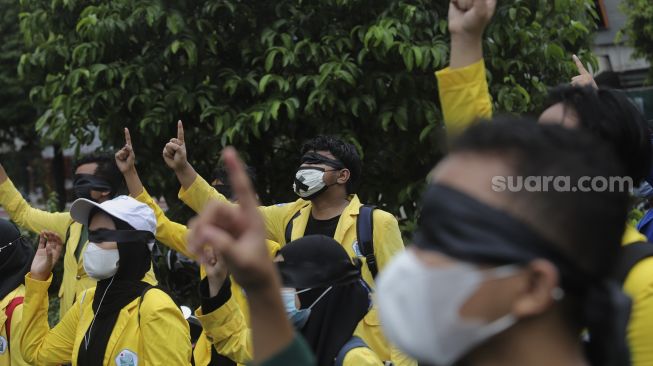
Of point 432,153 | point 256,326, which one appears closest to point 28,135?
point 432,153

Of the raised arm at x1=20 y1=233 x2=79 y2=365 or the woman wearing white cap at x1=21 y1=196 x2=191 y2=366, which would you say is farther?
the raised arm at x1=20 y1=233 x2=79 y2=365

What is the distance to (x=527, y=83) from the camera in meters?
6.70

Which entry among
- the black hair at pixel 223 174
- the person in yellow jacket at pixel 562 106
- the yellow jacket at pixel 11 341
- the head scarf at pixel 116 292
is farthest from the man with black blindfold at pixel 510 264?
the black hair at pixel 223 174

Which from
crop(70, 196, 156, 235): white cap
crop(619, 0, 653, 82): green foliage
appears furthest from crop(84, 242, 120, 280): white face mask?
crop(619, 0, 653, 82): green foliage

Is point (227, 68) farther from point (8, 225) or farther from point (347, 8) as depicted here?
point (8, 225)

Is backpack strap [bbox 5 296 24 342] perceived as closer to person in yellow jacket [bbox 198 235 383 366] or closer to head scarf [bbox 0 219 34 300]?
head scarf [bbox 0 219 34 300]

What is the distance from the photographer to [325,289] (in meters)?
3.19

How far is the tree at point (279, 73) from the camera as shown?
6113 mm

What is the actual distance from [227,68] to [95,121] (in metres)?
1.10

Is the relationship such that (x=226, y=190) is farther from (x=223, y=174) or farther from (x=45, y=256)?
(x=45, y=256)

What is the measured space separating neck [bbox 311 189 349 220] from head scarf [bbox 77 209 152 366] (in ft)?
4.37

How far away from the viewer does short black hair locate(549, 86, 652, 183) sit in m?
2.47

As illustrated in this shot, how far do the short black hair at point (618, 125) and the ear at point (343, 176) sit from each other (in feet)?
8.86

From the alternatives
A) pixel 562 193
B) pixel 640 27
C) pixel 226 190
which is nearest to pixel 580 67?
pixel 562 193
